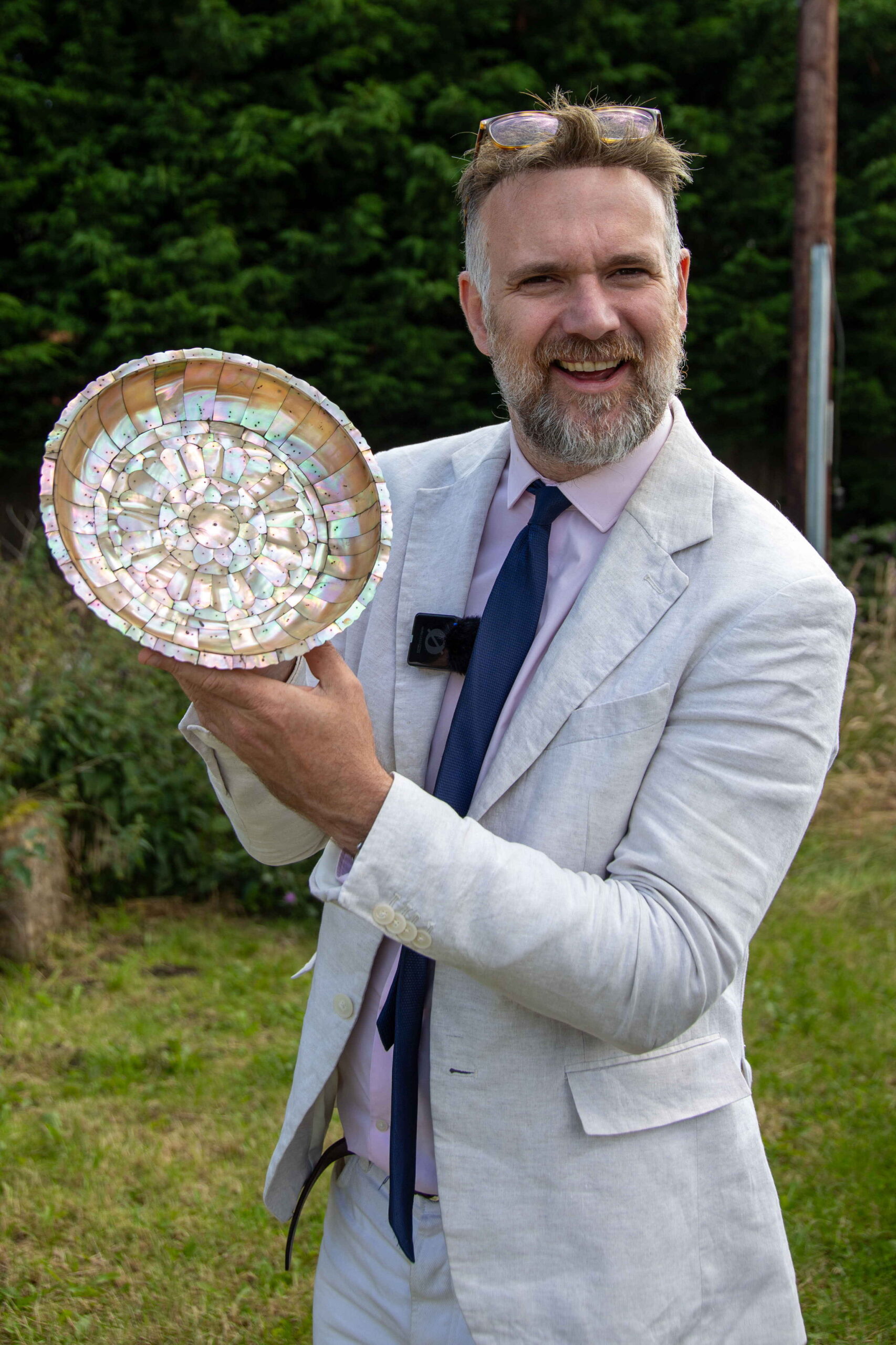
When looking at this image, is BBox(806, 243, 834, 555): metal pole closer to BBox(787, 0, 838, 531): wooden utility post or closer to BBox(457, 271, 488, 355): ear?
BBox(787, 0, 838, 531): wooden utility post

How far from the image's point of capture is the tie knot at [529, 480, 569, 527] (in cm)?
178

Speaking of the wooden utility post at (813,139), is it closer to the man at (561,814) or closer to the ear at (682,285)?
the ear at (682,285)

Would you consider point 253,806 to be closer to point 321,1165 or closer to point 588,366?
point 321,1165

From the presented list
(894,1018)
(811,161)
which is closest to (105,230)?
(811,161)

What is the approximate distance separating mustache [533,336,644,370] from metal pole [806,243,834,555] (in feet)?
20.6

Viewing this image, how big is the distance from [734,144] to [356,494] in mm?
9820

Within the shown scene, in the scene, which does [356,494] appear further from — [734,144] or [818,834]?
[734,144]

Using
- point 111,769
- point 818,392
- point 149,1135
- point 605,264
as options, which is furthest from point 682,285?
point 818,392

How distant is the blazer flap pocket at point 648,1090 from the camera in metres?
1.55

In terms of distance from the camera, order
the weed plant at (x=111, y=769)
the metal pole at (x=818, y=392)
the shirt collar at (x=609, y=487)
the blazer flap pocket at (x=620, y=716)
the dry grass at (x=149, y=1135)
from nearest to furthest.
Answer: the blazer flap pocket at (x=620, y=716), the shirt collar at (x=609, y=487), the dry grass at (x=149, y=1135), the weed plant at (x=111, y=769), the metal pole at (x=818, y=392)

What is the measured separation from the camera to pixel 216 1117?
397cm

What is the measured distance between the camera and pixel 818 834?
637 cm

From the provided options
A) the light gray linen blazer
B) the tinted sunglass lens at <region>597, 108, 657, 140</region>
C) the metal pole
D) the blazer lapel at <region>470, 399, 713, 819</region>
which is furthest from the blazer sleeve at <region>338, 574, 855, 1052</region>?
the metal pole

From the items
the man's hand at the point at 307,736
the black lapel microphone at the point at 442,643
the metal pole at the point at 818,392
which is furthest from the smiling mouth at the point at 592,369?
the metal pole at the point at 818,392
